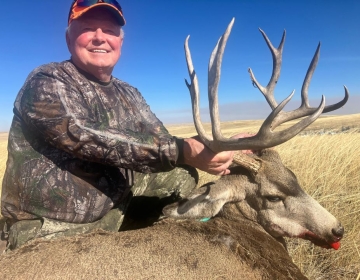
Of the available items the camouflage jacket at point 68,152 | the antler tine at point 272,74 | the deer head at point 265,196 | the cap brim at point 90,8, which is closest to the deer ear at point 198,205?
the deer head at point 265,196

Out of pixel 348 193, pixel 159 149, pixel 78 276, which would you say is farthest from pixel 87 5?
pixel 348 193

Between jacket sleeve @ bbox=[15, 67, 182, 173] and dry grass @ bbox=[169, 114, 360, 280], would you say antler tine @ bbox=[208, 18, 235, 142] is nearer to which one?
jacket sleeve @ bbox=[15, 67, 182, 173]

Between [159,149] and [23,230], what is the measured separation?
134 cm

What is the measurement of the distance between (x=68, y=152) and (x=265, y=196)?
1.77 metres

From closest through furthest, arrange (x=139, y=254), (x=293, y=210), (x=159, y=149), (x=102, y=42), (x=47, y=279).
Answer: (x=47, y=279)
(x=139, y=254)
(x=159, y=149)
(x=293, y=210)
(x=102, y=42)

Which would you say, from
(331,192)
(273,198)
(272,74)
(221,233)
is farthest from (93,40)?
(331,192)

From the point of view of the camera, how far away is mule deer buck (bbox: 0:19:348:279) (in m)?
2.35

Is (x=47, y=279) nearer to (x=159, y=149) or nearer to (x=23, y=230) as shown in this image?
(x=23, y=230)

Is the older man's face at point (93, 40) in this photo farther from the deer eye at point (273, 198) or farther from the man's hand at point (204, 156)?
the deer eye at point (273, 198)

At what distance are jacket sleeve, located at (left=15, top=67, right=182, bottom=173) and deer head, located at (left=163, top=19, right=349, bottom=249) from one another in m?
0.39

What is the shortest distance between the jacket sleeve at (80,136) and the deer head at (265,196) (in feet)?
1.27

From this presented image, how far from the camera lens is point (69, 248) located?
2.46m

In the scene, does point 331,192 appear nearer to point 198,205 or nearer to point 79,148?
point 198,205

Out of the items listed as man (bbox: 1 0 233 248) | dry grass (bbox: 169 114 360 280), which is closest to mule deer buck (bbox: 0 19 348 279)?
Answer: man (bbox: 1 0 233 248)
